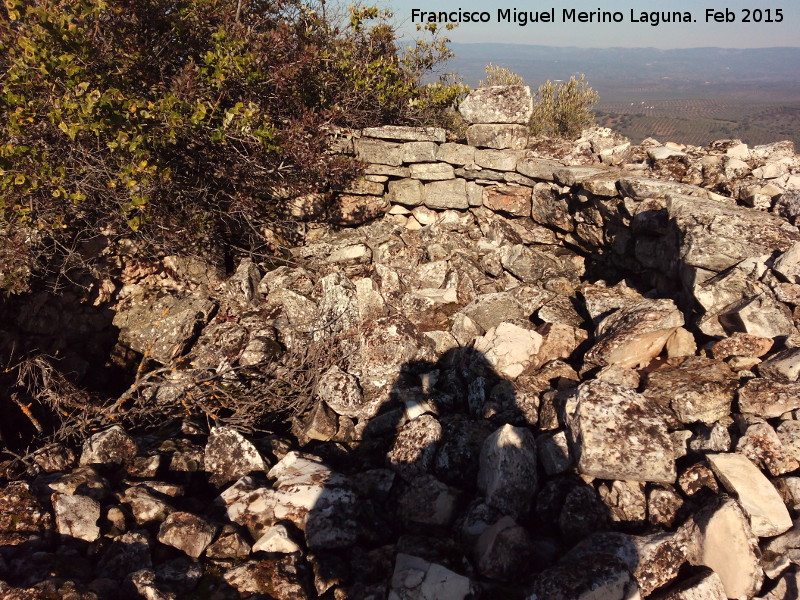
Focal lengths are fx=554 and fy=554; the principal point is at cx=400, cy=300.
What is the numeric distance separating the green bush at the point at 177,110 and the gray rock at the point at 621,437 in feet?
14.2

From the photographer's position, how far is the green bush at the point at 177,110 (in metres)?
5.25

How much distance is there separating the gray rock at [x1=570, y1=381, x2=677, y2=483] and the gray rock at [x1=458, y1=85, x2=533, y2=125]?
466 centimetres

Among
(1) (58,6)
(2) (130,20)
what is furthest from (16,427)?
(2) (130,20)

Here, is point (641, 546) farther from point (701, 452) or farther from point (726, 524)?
point (701, 452)

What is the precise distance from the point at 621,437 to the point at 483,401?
1.45 metres

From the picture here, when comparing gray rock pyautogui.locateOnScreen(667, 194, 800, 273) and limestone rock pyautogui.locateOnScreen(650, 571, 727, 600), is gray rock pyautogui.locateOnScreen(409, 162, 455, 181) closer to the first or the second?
gray rock pyautogui.locateOnScreen(667, 194, 800, 273)

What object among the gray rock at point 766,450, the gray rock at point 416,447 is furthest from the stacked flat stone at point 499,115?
the gray rock at point 766,450

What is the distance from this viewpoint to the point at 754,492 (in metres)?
3.54

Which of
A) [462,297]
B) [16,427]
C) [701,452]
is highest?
[462,297]

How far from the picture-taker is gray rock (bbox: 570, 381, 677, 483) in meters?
3.89

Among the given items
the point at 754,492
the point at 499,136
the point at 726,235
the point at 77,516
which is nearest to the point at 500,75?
the point at 499,136

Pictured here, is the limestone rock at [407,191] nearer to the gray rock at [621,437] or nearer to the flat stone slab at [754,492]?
the gray rock at [621,437]

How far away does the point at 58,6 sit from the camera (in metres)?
5.41

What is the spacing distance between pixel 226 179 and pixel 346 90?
2074 millimetres
